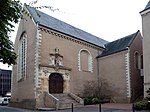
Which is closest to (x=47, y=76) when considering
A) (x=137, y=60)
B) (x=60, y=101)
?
(x=60, y=101)

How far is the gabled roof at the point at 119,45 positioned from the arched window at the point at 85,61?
210 cm

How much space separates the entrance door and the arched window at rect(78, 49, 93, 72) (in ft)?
13.5

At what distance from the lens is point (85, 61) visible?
32594 mm

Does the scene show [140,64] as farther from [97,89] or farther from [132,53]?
[97,89]

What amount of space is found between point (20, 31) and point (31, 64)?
6765 millimetres

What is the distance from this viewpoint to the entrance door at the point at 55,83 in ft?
88.6

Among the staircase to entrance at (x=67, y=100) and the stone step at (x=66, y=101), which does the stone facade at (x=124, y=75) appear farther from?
the stone step at (x=66, y=101)

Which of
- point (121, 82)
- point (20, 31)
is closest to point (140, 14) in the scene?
point (121, 82)

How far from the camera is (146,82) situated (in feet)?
75.6

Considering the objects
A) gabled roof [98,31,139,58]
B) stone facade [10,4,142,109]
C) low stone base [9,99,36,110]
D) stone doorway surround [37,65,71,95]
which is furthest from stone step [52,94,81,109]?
gabled roof [98,31,139,58]

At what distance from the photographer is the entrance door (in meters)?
27.0

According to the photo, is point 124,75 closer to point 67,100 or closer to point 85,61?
point 85,61

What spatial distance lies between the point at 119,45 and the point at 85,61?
5147 millimetres

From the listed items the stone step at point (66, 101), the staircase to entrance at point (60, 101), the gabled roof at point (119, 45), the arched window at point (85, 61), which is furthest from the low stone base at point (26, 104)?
the gabled roof at point (119, 45)
